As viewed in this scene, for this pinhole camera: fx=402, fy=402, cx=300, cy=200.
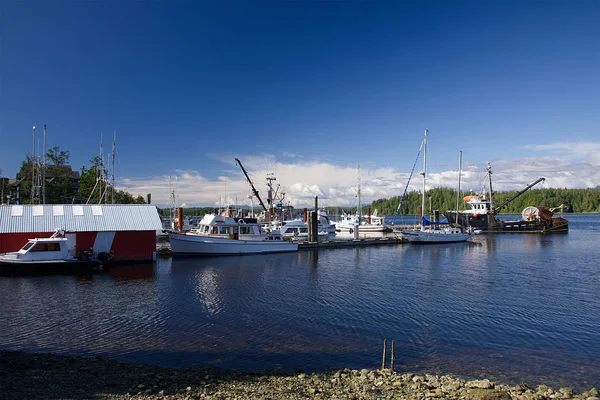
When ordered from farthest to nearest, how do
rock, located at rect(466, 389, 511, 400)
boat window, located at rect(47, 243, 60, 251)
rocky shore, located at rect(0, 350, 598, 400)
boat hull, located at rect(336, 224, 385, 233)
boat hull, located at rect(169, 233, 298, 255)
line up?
boat hull, located at rect(336, 224, 385, 233), boat hull, located at rect(169, 233, 298, 255), boat window, located at rect(47, 243, 60, 251), rock, located at rect(466, 389, 511, 400), rocky shore, located at rect(0, 350, 598, 400)

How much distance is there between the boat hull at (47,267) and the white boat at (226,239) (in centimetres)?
1091

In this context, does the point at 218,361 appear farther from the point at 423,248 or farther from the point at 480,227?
the point at 480,227

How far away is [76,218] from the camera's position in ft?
113

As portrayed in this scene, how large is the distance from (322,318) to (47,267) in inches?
882

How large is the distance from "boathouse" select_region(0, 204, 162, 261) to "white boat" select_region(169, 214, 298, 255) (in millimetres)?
5624

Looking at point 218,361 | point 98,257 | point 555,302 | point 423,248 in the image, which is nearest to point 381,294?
point 555,302

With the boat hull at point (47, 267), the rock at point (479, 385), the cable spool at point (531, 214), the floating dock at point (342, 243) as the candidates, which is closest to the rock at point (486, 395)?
the rock at point (479, 385)

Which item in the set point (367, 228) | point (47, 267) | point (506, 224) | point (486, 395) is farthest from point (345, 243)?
point (506, 224)

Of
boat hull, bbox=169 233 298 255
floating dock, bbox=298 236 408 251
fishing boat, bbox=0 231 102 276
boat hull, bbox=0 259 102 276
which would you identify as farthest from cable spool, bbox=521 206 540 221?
fishing boat, bbox=0 231 102 276

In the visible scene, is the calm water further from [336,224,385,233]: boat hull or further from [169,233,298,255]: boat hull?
[336,224,385,233]: boat hull

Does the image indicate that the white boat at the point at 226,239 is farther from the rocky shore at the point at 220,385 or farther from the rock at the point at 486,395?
the rock at the point at 486,395

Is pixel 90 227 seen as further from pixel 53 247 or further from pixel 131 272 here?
pixel 131 272

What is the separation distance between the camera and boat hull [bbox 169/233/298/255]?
42.8 meters

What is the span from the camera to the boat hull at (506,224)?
84688mm
